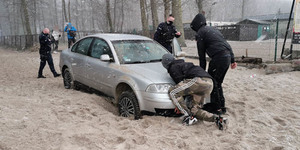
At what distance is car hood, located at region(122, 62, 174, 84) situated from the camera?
409 cm

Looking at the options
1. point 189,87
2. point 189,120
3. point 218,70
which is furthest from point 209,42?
point 189,120

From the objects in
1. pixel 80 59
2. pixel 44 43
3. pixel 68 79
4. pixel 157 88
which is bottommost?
pixel 68 79

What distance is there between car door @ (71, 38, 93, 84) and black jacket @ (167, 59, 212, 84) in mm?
2485

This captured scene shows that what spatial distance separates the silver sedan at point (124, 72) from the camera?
399cm

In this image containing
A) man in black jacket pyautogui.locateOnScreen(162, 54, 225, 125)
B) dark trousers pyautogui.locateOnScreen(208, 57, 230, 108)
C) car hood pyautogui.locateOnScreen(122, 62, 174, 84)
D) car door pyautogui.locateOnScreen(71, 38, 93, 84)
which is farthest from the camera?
car door pyautogui.locateOnScreen(71, 38, 93, 84)

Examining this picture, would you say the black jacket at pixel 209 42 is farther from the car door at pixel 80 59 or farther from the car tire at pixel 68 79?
the car tire at pixel 68 79

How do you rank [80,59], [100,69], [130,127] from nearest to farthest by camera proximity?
[130,127] < [100,69] < [80,59]

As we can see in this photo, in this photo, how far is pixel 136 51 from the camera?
16.8 feet

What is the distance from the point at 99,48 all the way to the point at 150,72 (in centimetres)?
166

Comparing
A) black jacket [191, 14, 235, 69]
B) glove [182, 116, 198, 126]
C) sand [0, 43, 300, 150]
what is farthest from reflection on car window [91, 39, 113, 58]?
glove [182, 116, 198, 126]

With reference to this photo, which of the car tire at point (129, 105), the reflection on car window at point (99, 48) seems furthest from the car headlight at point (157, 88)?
the reflection on car window at point (99, 48)

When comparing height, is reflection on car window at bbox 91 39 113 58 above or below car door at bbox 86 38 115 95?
above

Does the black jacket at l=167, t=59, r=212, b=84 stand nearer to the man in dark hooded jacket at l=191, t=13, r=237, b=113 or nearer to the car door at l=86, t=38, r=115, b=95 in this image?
the man in dark hooded jacket at l=191, t=13, r=237, b=113

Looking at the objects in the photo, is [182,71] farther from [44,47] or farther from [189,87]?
[44,47]
